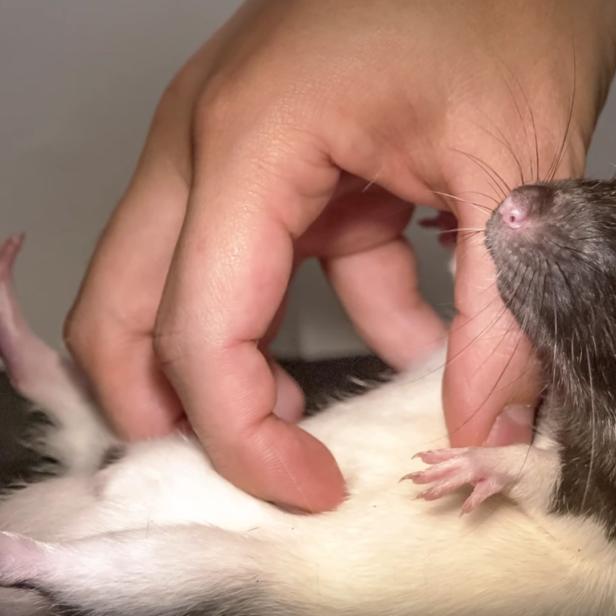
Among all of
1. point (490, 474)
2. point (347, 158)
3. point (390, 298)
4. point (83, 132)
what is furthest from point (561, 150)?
point (83, 132)

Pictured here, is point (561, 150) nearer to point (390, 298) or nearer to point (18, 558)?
point (390, 298)

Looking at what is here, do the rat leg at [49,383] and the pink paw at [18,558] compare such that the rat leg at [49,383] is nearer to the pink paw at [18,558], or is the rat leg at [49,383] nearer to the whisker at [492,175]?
the pink paw at [18,558]

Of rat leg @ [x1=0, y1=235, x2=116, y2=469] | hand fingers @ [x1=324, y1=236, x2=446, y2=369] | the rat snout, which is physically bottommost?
rat leg @ [x1=0, y1=235, x2=116, y2=469]

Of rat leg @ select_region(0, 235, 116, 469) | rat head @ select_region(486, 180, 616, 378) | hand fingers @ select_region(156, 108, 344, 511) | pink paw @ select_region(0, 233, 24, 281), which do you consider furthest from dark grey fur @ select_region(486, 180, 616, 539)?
pink paw @ select_region(0, 233, 24, 281)

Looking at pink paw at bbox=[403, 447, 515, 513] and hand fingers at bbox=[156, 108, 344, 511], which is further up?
hand fingers at bbox=[156, 108, 344, 511]

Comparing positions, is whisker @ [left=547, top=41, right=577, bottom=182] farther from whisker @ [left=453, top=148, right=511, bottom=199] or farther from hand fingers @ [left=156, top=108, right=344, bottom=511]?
hand fingers @ [left=156, top=108, right=344, bottom=511]

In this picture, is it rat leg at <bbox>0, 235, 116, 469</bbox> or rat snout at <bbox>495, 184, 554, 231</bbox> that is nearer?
rat snout at <bbox>495, 184, 554, 231</bbox>

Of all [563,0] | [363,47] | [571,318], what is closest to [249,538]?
[571,318]
